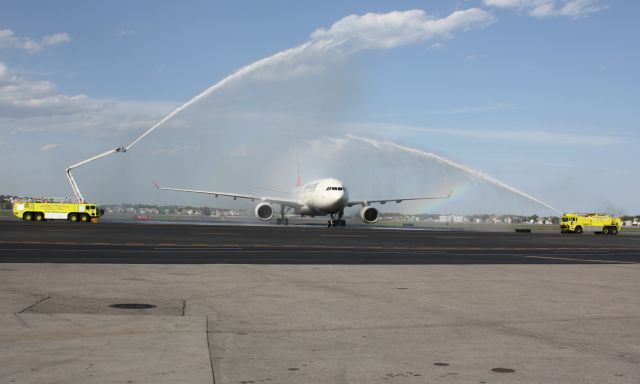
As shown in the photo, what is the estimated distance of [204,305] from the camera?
11617mm

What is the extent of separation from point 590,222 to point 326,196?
98.8 ft

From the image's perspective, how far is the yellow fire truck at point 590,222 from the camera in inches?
2803

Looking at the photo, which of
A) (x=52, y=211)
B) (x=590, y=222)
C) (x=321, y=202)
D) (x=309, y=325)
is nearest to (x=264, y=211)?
(x=321, y=202)

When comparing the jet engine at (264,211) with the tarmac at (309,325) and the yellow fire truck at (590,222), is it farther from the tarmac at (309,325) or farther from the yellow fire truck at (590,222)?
the tarmac at (309,325)

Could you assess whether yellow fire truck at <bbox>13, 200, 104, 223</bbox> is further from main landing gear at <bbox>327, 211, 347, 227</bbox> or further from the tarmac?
the tarmac

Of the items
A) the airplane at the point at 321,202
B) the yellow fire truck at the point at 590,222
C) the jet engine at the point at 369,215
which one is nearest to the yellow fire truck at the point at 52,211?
→ the airplane at the point at 321,202

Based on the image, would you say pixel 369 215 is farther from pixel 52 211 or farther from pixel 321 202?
pixel 52 211

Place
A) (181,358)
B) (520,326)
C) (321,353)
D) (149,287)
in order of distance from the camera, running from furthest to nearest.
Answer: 1. (149,287)
2. (520,326)
3. (321,353)
4. (181,358)

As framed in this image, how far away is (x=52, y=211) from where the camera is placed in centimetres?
6806

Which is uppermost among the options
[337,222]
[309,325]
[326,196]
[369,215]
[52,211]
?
[326,196]

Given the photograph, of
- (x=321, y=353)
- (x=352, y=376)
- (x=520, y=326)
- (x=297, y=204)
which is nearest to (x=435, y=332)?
(x=520, y=326)

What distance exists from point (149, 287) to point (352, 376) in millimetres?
8047

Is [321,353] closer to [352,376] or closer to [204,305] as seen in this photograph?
[352,376]

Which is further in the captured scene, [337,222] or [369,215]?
[337,222]
